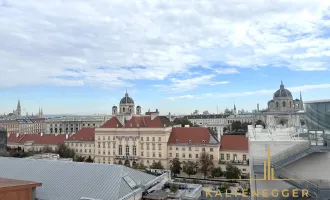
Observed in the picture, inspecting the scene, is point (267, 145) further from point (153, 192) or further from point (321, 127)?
point (153, 192)

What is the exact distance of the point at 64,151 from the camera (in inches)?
2474

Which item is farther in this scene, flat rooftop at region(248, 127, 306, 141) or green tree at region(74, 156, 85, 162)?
green tree at region(74, 156, 85, 162)

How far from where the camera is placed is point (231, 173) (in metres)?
45.5

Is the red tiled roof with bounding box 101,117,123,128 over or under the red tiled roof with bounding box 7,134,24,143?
over

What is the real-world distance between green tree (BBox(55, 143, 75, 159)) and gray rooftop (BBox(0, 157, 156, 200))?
1571 inches

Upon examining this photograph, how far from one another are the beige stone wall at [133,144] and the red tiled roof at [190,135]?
1393mm

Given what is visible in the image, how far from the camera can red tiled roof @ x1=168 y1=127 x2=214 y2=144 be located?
5517cm

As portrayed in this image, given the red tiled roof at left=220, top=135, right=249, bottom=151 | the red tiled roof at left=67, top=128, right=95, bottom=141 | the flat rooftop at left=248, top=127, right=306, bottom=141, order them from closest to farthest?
the flat rooftop at left=248, top=127, right=306, bottom=141 < the red tiled roof at left=220, top=135, right=249, bottom=151 < the red tiled roof at left=67, top=128, right=95, bottom=141

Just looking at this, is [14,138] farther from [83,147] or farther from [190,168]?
[190,168]

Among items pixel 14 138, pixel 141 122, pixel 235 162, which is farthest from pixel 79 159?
pixel 235 162

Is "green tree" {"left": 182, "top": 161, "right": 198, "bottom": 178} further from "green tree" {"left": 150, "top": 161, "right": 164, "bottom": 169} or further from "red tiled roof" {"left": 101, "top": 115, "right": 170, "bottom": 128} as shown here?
"red tiled roof" {"left": 101, "top": 115, "right": 170, "bottom": 128}

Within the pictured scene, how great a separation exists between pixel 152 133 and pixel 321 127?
1655 inches

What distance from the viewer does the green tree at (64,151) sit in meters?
61.8

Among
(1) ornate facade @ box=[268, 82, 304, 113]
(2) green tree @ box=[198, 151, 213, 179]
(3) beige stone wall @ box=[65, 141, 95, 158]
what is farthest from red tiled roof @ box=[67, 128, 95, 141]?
(1) ornate facade @ box=[268, 82, 304, 113]
